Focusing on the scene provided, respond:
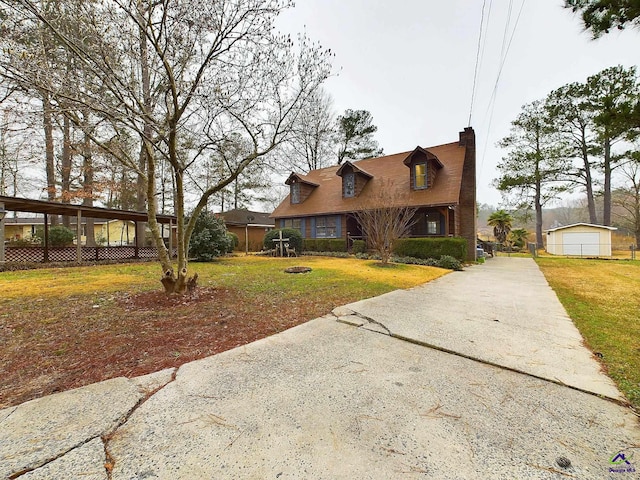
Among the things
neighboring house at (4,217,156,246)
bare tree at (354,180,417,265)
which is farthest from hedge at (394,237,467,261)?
neighboring house at (4,217,156,246)

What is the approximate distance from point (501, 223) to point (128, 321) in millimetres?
29559

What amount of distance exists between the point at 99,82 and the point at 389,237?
10057 mm

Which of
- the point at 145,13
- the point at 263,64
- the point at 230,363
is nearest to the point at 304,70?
the point at 263,64

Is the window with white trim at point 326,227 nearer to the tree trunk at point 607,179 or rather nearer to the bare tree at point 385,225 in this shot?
the bare tree at point 385,225

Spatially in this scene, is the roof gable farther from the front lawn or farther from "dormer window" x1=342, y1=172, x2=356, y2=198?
the front lawn

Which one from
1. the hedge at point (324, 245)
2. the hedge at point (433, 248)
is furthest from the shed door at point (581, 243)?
the hedge at point (324, 245)

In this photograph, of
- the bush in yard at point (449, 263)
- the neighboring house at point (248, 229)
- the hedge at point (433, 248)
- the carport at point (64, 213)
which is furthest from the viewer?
the neighboring house at point (248, 229)

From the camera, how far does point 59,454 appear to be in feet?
5.31

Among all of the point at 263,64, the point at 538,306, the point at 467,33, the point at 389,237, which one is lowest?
the point at 538,306

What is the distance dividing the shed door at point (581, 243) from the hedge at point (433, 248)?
1512 centimetres

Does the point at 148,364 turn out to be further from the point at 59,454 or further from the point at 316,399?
the point at 316,399

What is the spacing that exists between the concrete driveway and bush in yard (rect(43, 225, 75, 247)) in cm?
2158

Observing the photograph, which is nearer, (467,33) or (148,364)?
(148,364)

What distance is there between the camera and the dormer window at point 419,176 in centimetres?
1538
